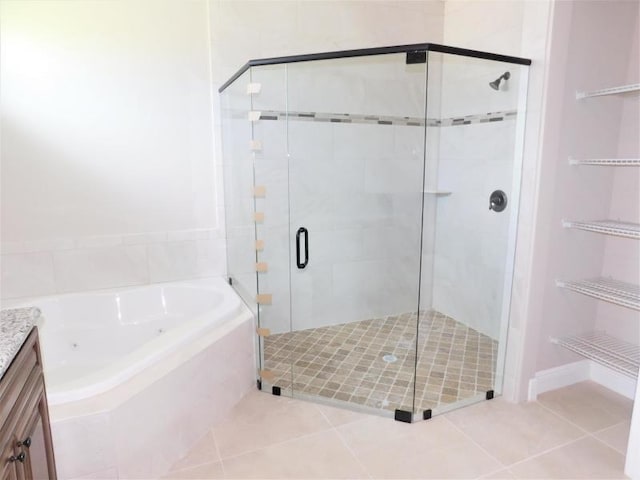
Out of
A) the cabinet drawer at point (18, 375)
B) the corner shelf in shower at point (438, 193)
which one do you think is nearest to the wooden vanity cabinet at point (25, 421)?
the cabinet drawer at point (18, 375)

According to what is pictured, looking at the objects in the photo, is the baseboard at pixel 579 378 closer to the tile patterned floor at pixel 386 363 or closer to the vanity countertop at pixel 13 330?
the tile patterned floor at pixel 386 363

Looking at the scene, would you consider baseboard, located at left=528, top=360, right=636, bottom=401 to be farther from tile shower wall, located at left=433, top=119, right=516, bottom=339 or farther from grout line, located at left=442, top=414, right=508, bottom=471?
grout line, located at left=442, top=414, right=508, bottom=471

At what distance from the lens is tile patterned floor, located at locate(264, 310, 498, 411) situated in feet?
8.02

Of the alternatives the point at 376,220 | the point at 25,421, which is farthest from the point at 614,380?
the point at 25,421

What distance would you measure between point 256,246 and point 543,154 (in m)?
1.75

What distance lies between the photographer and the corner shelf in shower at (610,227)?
206cm

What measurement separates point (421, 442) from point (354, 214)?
5.60ft

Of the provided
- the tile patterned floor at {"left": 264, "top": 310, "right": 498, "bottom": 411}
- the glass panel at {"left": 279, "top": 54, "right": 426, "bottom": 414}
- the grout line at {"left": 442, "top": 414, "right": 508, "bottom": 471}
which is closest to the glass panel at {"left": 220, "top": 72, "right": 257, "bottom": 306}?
the glass panel at {"left": 279, "top": 54, "right": 426, "bottom": 414}

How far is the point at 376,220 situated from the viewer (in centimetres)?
329

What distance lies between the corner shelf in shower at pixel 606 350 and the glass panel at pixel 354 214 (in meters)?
0.94

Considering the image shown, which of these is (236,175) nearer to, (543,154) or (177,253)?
(177,253)

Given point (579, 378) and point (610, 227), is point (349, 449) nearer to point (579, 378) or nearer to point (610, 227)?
point (579, 378)

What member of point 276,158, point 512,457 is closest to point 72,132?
point 276,158

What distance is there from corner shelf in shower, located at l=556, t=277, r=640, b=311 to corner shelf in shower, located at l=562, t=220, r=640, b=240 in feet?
0.97
